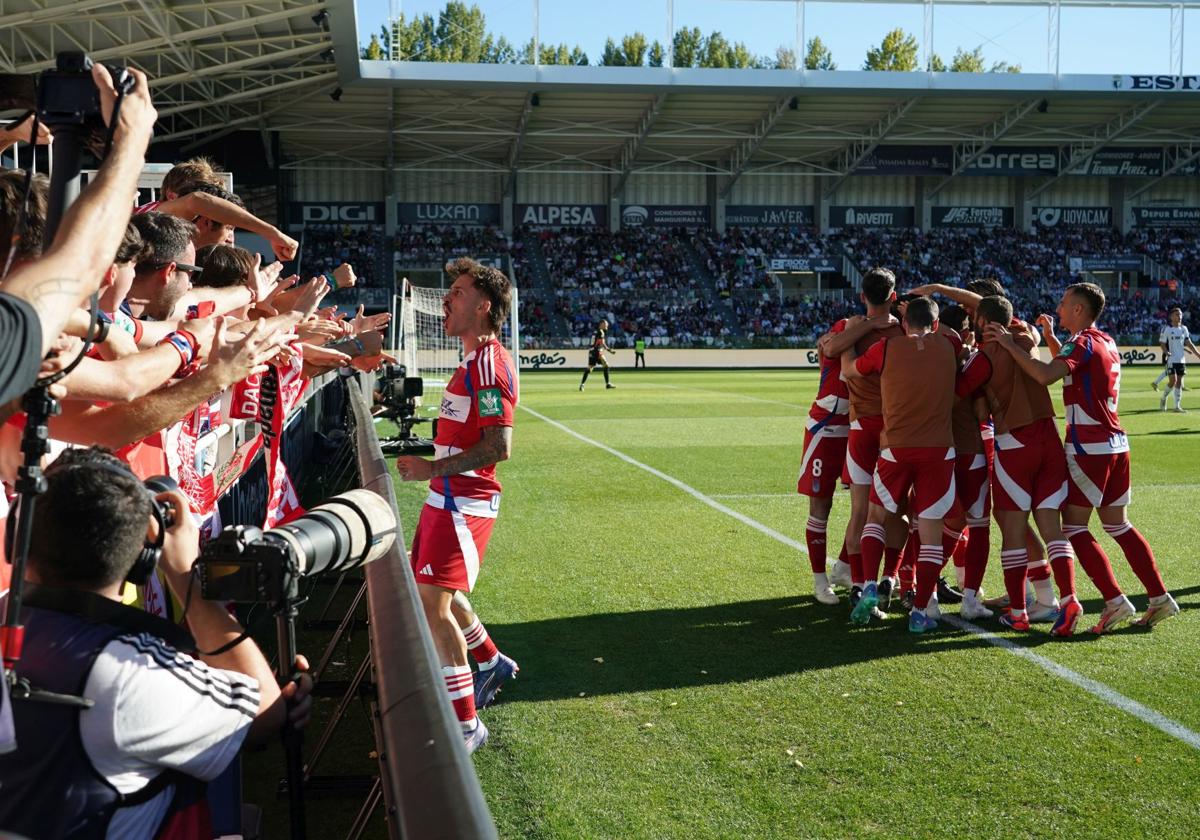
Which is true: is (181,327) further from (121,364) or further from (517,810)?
(517,810)

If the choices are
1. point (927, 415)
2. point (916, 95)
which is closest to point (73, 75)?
point (927, 415)

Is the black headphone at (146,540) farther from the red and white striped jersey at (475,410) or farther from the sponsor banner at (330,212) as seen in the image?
the sponsor banner at (330,212)

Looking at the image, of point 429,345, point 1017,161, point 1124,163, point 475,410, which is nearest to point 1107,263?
point 1124,163

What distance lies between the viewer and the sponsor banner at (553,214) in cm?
5312

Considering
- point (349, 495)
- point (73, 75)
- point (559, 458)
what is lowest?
→ point (559, 458)

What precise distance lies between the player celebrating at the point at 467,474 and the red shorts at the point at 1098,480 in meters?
3.70

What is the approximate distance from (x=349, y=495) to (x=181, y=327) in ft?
5.04

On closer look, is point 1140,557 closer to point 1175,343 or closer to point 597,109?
point 1175,343

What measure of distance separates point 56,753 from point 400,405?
12598 mm

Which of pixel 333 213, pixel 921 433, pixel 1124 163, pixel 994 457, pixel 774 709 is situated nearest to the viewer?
pixel 774 709

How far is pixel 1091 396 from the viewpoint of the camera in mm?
6758

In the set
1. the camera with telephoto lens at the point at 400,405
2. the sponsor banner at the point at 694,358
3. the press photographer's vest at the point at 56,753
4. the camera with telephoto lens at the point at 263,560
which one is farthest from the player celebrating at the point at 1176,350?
the press photographer's vest at the point at 56,753


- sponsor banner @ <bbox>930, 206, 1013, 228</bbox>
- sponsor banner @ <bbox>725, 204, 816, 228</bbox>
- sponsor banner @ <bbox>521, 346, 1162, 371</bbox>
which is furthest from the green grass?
sponsor banner @ <bbox>930, 206, 1013, 228</bbox>

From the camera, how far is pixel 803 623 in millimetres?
6750
